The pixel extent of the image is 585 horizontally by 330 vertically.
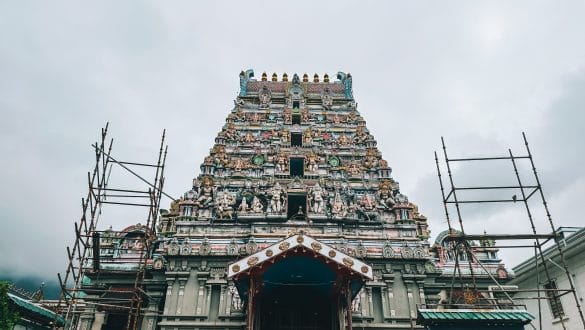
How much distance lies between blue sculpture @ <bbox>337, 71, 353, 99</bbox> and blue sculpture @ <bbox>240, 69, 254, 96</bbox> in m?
Answer: 7.00

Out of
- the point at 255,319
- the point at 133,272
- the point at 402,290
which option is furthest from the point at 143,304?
the point at 402,290

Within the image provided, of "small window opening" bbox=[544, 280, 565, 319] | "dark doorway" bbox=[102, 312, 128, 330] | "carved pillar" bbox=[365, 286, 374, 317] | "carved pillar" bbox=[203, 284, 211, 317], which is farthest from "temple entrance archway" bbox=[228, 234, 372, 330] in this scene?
"small window opening" bbox=[544, 280, 565, 319]

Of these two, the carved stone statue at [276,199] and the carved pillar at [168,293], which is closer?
the carved pillar at [168,293]

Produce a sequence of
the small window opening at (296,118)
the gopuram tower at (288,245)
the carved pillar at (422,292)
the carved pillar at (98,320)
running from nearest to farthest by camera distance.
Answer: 1. the gopuram tower at (288,245)
2. the carved pillar at (422,292)
3. the carved pillar at (98,320)
4. the small window opening at (296,118)

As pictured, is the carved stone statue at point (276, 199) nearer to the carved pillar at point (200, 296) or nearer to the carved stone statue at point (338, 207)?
the carved stone statue at point (338, 207)

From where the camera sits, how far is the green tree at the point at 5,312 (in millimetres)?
14828

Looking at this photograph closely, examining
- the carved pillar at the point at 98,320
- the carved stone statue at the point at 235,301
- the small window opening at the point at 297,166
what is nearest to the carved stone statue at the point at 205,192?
the carved stone statue at the point at 235,301

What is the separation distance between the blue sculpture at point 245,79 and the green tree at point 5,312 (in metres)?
19.0

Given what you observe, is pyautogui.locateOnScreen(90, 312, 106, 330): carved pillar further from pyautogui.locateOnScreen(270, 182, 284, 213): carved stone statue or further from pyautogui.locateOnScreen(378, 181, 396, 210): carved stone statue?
pyautogui.locateOnScreen(378, 181, 396, 210): carved stone statue

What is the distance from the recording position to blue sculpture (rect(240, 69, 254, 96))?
3046 cm

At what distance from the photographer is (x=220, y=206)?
21.5 meters

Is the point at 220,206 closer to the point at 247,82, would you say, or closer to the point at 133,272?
the point at 133,272

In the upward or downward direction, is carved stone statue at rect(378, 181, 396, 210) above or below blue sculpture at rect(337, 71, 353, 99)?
below

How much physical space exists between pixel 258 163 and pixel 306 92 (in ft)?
28.7
